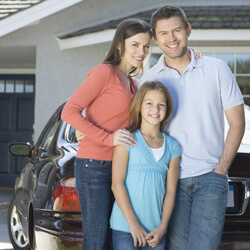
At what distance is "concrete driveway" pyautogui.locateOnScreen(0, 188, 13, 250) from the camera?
20.1ft

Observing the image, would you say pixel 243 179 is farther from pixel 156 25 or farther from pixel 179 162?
pixel 156 25

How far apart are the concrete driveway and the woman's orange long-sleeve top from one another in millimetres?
3313

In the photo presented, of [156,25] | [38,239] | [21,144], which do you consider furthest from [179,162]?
[21,144]

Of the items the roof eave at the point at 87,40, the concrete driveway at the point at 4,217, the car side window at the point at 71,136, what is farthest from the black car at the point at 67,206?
the roof eave at the point at 87,40

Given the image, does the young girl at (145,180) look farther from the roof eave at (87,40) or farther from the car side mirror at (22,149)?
the roof eave at (87,40)

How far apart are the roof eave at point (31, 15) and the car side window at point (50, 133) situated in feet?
14.4

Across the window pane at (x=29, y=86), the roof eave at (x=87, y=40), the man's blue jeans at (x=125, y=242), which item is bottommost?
the man's blue jeans at (x=125, y=242)

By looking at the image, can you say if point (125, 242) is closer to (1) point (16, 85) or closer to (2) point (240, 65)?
(2) point (240, 65)

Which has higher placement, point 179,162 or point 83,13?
point 83,13

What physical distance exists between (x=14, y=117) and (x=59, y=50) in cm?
306

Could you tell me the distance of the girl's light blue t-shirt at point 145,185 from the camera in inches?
117

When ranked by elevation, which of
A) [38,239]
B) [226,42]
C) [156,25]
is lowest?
[38,239]

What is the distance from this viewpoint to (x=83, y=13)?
9547 mm

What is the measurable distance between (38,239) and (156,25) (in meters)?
1.73
